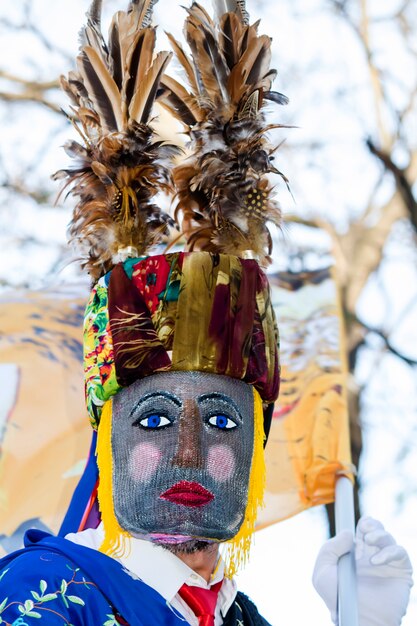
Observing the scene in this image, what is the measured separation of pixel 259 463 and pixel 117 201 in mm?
888

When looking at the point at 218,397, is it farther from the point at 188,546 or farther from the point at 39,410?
the point at 39,410

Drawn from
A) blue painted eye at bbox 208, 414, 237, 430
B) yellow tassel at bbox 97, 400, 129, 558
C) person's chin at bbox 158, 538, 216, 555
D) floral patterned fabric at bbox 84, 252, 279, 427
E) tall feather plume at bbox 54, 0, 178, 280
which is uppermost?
tall feather plume at bbox 54, 0, 178, 280

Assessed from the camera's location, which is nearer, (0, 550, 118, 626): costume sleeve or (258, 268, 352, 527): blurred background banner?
(0, 550, 118, 626): costume sleeve

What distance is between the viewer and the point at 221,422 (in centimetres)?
289

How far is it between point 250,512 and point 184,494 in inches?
9.9

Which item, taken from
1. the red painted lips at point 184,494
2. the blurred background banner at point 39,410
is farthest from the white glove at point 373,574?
the blurred background banner at point 39,410

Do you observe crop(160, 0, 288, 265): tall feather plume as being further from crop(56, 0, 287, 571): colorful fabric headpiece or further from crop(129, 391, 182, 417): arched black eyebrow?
crop(129, 391, 182, 417): arched black eyebrow

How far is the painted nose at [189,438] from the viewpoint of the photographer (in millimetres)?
2773

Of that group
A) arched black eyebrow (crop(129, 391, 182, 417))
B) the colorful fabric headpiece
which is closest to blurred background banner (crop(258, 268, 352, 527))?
the colorful fabric headpiece

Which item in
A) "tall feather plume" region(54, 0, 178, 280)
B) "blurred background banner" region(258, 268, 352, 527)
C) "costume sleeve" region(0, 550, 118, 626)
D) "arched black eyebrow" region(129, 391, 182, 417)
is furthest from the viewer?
"blurred background banner" region(258, 268, 352, 527)

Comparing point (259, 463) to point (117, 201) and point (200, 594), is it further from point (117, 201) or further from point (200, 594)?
point (117, 201)

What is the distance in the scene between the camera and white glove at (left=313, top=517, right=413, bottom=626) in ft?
11.1

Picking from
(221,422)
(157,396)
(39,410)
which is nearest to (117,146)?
(157,396)

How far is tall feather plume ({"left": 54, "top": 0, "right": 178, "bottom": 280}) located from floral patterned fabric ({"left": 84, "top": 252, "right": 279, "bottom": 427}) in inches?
7.2
